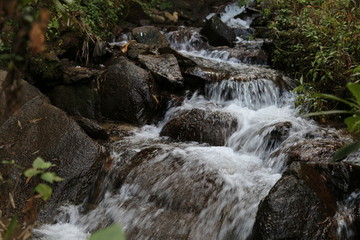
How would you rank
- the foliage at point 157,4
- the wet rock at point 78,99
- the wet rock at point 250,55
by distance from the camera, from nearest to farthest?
the wet rock at point 78,99, the wet rock at point 250,55, the foliage at point 157,4

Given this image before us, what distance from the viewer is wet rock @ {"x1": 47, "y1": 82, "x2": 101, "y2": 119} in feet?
20.2

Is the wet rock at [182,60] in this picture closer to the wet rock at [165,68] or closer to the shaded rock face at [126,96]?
the wet rock at [165,68]

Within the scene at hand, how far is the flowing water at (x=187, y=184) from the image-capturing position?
3.77 m

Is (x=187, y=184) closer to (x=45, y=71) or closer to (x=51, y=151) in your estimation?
(x=51, y=151)

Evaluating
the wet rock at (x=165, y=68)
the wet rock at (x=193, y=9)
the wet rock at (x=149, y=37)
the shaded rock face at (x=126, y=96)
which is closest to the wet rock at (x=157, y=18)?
the wet rock at (x=193, y=9)

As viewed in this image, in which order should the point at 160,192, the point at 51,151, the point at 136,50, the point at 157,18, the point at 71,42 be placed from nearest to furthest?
the point at 160,192, the point at 51,151, the point at 71,42, the point at 136,50, the point at 157,18

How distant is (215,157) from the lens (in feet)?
16.1

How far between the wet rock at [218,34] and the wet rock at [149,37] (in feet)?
5.11

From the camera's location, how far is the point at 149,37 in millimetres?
9414

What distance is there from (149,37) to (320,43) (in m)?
4.60

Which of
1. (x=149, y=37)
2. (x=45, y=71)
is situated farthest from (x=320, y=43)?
(x=45, y=71)

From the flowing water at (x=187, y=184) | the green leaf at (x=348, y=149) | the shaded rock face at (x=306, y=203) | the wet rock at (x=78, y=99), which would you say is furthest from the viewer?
the wet rock at (x=78, y=99)

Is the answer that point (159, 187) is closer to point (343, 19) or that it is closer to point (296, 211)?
point (296, 211)

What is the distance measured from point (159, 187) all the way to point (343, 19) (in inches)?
206
